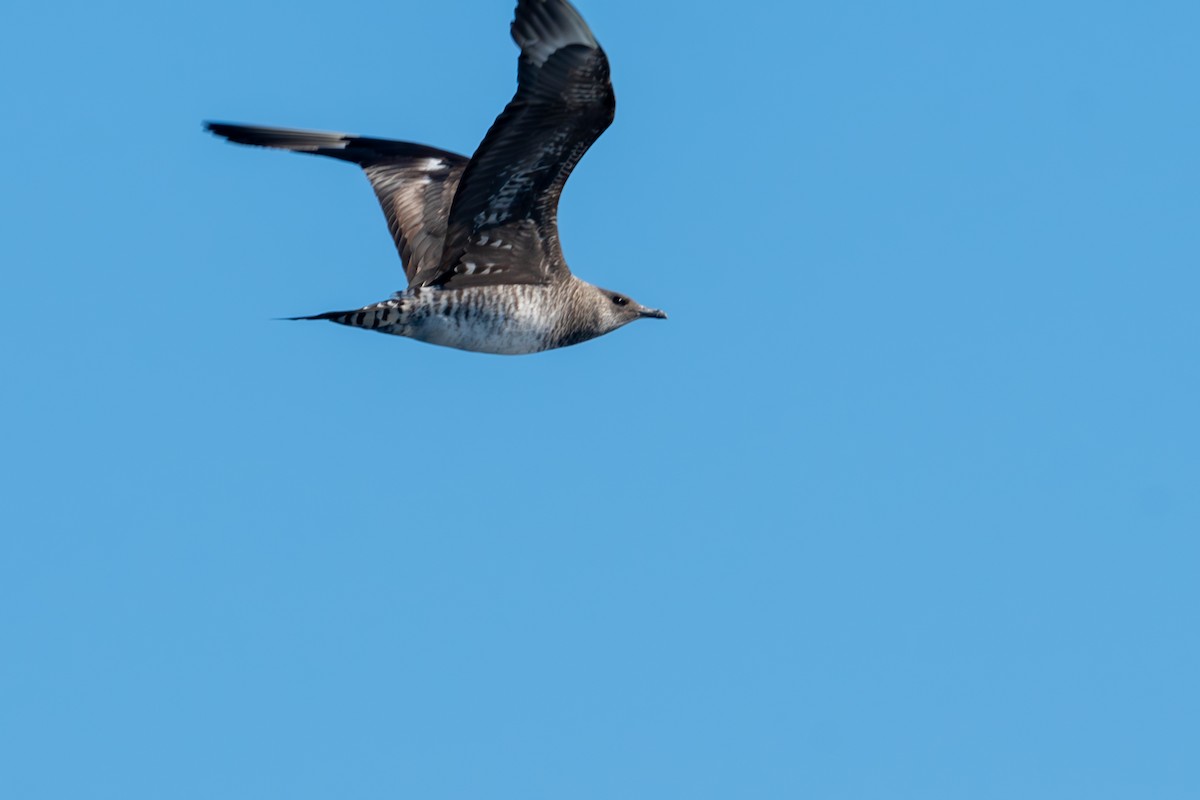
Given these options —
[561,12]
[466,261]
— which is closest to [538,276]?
[466,261]

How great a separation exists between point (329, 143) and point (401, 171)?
769 mm

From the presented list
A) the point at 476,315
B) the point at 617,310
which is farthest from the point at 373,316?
the point at 617,310

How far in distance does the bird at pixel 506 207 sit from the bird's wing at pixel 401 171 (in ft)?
0.04

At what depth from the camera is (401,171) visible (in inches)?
555

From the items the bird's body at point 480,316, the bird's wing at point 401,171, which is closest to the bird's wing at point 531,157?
the bird's body at point 480,316


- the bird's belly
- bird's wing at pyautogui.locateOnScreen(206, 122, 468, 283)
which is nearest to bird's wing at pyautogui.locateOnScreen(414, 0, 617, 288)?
the bird's belly

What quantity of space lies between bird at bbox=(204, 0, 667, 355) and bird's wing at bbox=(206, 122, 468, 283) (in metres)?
0.01

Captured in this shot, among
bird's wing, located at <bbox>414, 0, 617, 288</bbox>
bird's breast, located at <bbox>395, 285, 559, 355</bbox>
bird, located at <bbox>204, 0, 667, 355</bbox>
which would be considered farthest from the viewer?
bird's breast, located at <bbox>395, 285, 559, 355</bbox>

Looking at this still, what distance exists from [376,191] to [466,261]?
2229 millimetres

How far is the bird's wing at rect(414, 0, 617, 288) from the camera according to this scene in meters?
10.1

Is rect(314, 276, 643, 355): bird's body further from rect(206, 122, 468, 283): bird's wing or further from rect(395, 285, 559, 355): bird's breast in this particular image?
rect(206, 122, 468, 283): bird's wing

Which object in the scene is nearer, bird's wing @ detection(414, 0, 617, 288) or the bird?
bird's wing @ detection(414, 0, 617, 288)

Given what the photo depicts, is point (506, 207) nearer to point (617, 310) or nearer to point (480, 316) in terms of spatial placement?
point (480, 316)

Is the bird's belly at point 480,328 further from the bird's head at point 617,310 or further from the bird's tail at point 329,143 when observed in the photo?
the bird's tail at point 329,143
